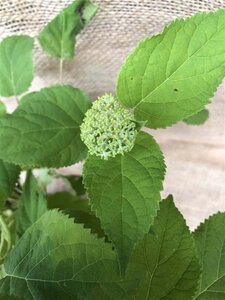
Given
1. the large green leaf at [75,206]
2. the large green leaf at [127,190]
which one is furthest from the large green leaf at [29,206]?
the large green leaf at [127,190]

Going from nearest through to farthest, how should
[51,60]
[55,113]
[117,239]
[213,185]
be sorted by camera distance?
[117,239], [55,113], [51,60], [213,185]

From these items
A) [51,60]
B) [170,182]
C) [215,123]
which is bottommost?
[170,182]

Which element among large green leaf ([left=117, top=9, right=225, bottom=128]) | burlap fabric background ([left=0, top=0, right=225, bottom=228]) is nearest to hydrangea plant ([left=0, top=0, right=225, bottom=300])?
large green leaf ([left=117, top=9, right=225, bottom=128])

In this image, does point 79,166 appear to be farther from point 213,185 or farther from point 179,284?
point 179,284

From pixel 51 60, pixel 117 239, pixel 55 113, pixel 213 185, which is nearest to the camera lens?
pixel 117 239

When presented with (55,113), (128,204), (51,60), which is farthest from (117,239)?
(51,60)

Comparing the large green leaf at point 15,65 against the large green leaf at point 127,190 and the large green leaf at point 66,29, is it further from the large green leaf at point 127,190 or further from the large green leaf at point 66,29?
the large green leaf at point 127,190

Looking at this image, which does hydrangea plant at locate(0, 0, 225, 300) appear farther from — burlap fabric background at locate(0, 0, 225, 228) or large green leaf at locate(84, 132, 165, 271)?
burlap fabric background at locate(0, 0, 225, 228)
